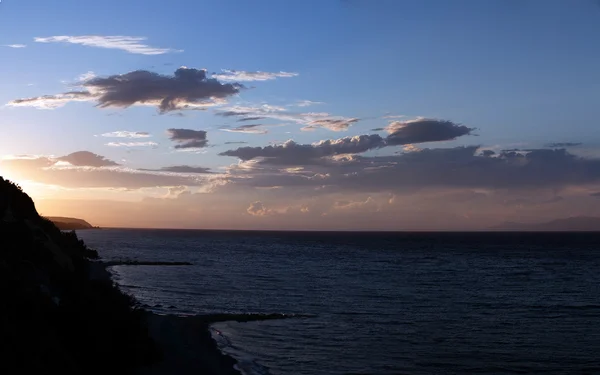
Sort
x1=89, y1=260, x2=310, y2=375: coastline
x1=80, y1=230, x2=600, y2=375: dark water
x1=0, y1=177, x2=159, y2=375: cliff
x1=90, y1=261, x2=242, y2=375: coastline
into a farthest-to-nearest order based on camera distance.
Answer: x1=80, y1=230, x2=600, y2=375: dark water, x1=89, y1=260, x2=310, y2=375: coastline, x1=90, y1=261, x2=242, y2=375: coastline, x1=0, y1=177, x2=159, y2=375: cliff

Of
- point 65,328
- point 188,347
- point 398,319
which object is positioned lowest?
point 398,319

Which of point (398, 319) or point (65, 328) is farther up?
point (65, 328)

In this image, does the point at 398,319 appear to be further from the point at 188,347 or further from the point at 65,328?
the point at 65,328

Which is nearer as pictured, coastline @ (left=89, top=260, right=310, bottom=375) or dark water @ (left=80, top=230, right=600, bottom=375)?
coastline @ (left=89, top=260, right=310, bottom=375)

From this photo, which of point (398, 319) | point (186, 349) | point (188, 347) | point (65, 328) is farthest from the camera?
point (398, 319)

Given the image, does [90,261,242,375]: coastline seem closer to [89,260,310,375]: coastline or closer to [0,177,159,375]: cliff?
[89,260,310,375]: coastline

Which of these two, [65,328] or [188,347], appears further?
[188,347]

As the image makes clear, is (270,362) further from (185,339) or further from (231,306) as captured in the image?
(231,306)

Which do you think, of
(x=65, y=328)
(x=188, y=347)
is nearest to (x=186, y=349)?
(x=188, y=347)

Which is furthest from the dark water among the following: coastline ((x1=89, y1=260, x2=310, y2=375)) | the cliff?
the cliff

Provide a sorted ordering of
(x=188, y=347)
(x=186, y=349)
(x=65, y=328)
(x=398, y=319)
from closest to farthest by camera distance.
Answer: (x=65, y=328) → (x=186, y=349) → (x=188, y=347) → (x=398, y=319)

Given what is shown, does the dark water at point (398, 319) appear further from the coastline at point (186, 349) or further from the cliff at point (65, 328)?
the cliff at point (65, 328)

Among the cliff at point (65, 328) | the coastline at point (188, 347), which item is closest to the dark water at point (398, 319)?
the coastline at point (188, 347)

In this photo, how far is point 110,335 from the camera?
1969cm
